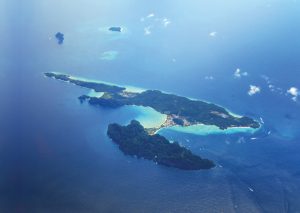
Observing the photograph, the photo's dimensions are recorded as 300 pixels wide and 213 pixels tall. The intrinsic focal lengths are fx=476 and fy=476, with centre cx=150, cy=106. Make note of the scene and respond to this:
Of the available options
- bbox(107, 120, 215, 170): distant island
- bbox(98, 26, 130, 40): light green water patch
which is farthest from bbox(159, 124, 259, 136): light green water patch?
bbox(98, 26, 130, 40): light green water patch

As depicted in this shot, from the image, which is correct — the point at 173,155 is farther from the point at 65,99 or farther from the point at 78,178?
the point at 65,99

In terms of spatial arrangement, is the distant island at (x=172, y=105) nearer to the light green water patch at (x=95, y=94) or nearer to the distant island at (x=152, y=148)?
the light green water patch at (x=95, y=94)

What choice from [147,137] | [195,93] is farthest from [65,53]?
[147,137]

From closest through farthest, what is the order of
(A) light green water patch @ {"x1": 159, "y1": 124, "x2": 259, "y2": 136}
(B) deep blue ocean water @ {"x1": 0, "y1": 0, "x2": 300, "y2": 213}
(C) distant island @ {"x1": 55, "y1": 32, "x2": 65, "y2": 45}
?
(B) deep blue ocean water @ {"x1": 0, "y1": 0, "x2": 300, "y2": 213}
(A) light green water patch @ {"x1": 159, "y1": 124, "x2": 259, "y2": 136}
(C) distant island @ {"x1": 55, "y1": 32, "x2": 65, "y2": 45}

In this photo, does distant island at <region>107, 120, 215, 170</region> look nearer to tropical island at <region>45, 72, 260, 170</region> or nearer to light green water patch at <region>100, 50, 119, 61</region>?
tropical island at <region>45, 72, 260, 170</region>

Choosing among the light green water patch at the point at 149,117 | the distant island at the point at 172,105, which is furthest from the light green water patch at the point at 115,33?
the light green water patch at the point at 149,117

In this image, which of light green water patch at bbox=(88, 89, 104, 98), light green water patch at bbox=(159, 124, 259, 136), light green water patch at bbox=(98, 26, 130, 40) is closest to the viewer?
light green water patch at bbox=(159, 124, 259, 136)

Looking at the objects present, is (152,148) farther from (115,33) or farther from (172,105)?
(115,33)
